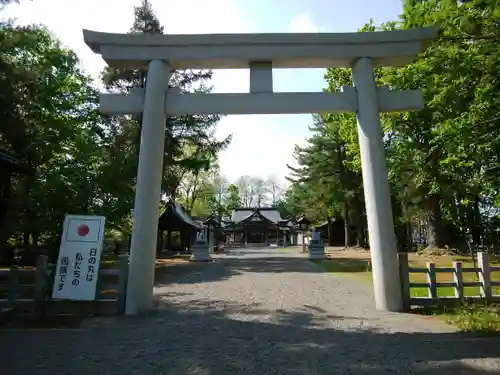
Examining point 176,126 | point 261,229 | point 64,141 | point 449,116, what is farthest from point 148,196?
point 261,229

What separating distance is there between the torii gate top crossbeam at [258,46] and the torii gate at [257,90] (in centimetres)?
2

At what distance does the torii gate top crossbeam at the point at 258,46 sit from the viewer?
7590 mm

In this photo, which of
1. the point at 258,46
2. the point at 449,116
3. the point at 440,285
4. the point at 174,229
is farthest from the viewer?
the point at 174,229

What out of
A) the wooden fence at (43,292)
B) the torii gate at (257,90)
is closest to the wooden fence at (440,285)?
the torii gate at (257,90)

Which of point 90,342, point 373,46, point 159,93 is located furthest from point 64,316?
point 373,46

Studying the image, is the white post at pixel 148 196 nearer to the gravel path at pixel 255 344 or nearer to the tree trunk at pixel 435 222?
the gravel path at pixel 255 344

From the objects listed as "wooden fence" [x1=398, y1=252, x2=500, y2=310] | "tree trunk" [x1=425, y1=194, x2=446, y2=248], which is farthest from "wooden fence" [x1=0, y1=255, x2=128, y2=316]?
"tree trunk" [x1=425, y1=194, x2=446, y2=248]

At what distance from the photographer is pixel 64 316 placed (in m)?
7.14

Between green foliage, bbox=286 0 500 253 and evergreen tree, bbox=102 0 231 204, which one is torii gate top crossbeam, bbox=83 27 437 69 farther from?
evergreen tree, bbox=102 0 231 204

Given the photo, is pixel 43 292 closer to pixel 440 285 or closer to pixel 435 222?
pixel 440 285

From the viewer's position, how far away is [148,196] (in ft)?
24.2

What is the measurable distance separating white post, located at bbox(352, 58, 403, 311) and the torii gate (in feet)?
0.06

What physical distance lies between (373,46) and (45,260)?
776 cm

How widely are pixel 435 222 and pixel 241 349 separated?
20.9 metres
